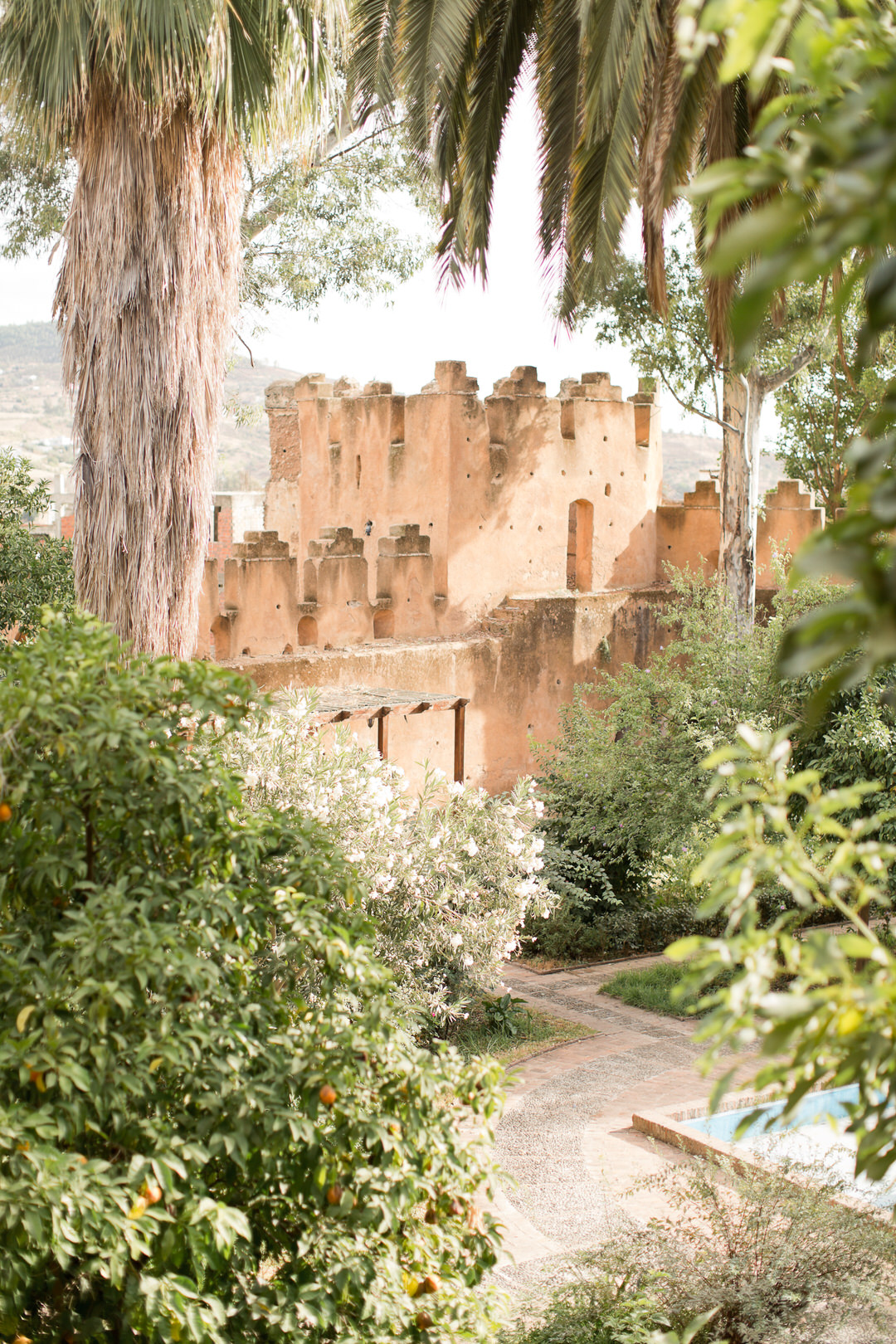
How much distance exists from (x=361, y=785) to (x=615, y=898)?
5.72 m

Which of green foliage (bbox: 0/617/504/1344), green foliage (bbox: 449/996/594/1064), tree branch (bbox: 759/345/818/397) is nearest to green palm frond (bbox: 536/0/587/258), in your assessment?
green foliage (bbox: 449/996/594/1064)

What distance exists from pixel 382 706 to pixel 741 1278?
7090 mm

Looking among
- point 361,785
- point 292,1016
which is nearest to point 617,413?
point 361,785

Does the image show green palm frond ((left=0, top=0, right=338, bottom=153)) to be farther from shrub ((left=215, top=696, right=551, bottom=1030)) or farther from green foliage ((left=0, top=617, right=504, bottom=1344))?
green foliage ((left=0, top=617, right=504, bottom=1344))

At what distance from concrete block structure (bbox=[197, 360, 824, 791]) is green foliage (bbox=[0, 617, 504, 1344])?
10.4 m

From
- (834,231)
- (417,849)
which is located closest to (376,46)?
(417,849)

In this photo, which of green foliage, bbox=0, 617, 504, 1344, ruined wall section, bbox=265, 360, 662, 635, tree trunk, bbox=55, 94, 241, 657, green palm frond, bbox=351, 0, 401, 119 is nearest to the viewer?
green foliage, bbox=0, 617, 504, 1344

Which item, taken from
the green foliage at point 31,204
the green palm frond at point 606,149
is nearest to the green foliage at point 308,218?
the green foliage at point 31,204

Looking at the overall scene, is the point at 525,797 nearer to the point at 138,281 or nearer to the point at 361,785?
the point at 361,785

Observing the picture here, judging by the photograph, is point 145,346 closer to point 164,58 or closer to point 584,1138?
point 164,58

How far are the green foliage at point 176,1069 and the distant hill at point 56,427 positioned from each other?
68.8m

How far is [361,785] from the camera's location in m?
9.12

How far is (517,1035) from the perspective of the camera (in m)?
10.9

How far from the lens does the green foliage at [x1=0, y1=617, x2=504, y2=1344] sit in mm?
3115
